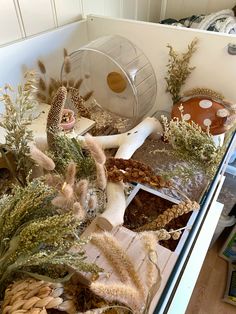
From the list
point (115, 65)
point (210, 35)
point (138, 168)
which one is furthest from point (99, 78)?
point (138, 168)

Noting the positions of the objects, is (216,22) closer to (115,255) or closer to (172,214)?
(172,214)

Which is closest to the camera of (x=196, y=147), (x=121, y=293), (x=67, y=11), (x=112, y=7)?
(x=121, y=293)

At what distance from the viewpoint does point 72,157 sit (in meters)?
0.63

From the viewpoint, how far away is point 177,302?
637 millimetres

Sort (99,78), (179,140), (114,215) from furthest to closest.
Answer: (99,78) → (179,140) → (114,215)

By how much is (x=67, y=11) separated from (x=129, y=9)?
0.47 meters

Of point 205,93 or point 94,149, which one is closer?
point 94,149

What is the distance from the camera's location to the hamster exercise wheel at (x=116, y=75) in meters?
0.96

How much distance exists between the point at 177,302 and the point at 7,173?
574 millimetres

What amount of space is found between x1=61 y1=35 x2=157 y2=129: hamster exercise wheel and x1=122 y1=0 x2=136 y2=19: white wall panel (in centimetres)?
45

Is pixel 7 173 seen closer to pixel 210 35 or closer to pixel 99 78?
pixel 99 78

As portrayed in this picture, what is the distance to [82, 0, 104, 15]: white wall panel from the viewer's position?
115 cm

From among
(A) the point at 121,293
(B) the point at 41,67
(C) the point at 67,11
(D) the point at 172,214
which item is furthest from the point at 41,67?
(A) the point at 121,293

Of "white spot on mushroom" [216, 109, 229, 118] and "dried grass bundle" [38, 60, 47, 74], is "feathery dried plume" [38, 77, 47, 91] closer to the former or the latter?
"dried grass bundle" [38, 60, 47, 74]
